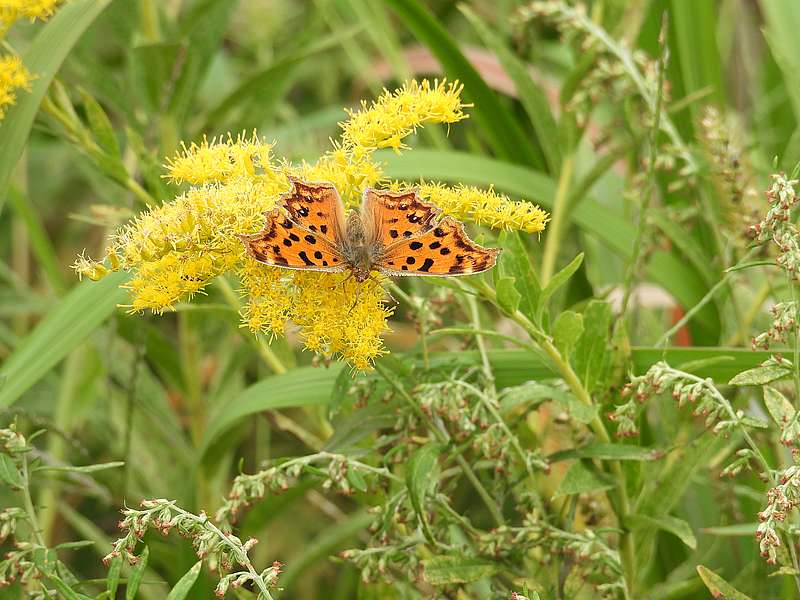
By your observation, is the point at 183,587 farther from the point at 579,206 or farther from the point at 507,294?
the point at 579,206

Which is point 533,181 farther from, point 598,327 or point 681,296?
point 598,327

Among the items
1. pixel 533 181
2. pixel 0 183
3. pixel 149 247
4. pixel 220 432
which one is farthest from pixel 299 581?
pixel 149 247

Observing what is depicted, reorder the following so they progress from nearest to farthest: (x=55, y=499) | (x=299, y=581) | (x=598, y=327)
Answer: (x=598, y=327) → (x=55, y=499) → (x=299, y=581)

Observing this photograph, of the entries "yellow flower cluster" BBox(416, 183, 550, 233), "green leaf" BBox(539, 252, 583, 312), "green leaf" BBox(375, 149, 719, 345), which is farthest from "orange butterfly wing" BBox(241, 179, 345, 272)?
"green leaf" BBox(375, 149, 719, 345)

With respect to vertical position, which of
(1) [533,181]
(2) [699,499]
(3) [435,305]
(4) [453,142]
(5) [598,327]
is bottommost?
(2) [699,499]

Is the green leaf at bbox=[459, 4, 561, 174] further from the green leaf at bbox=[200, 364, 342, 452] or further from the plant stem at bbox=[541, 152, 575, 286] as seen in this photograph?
the green leaf at bbox=[200, 364, 342, 452]

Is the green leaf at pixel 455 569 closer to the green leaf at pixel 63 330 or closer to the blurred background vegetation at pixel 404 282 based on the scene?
the blurred background vegetation at pixel 404 282
